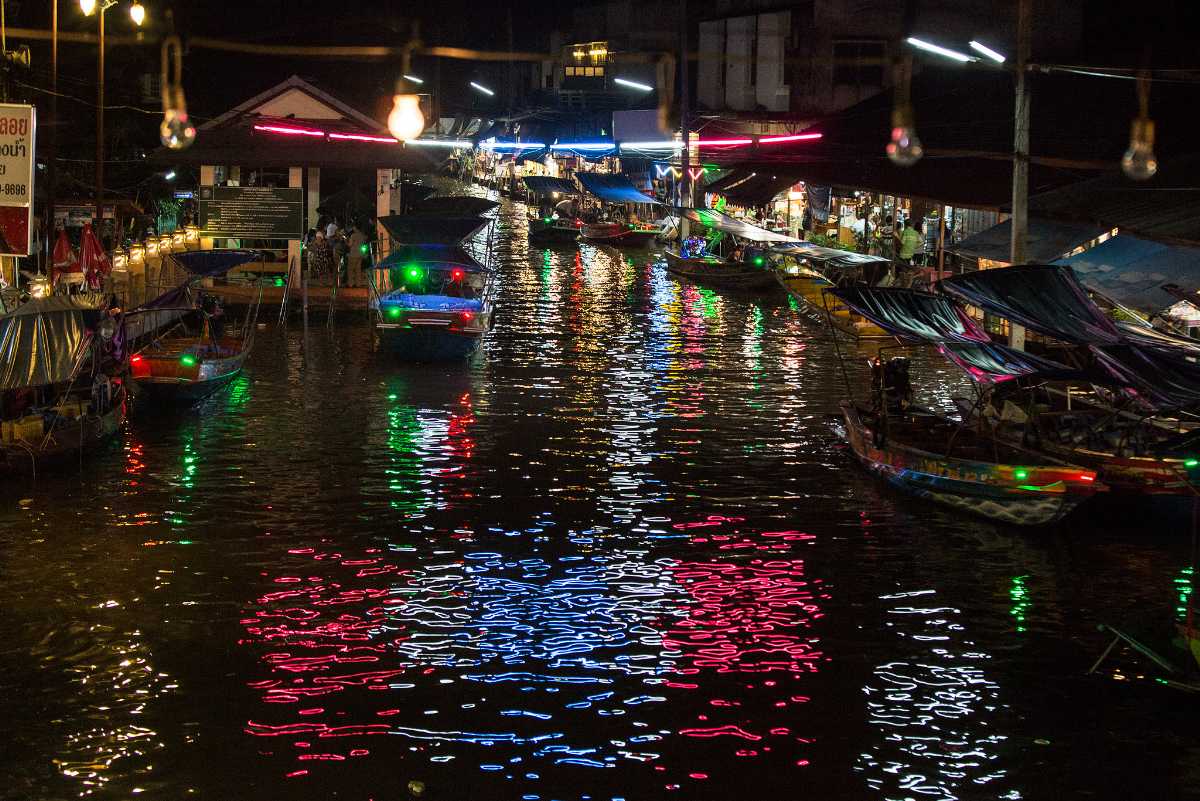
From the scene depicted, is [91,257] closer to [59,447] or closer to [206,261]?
[206,261]

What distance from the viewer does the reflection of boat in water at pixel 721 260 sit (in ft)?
142

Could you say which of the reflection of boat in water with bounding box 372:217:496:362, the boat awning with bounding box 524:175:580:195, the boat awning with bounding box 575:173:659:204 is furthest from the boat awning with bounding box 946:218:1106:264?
the boat awning with bounding box 524:175:580:195

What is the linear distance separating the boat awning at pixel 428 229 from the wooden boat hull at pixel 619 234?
28959 mm

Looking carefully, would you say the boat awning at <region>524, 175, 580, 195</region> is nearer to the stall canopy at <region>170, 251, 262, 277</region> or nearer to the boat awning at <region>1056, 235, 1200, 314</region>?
the stall canopy at <region>170, 251, 262, 277</region>

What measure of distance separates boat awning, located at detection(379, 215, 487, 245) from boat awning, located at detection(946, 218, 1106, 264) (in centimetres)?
1380

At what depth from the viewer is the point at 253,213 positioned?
36.3 meters

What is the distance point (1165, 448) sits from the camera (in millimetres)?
14102

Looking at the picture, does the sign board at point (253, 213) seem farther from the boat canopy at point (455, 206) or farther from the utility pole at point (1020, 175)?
the utility pole at point (1020, 175)

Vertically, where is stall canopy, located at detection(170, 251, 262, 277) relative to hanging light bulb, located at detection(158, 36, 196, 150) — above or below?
below

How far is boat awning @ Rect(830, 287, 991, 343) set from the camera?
62.5 ft

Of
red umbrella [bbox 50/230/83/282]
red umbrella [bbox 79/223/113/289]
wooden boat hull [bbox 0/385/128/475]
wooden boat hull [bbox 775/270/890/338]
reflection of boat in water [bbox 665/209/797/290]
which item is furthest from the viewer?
reflection of boat in water [bbox 665/209/797/290]

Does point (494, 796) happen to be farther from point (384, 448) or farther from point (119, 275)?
point (119, 275)

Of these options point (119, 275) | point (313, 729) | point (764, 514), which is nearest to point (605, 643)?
point (313, 729)

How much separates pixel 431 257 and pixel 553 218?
37.1 m
